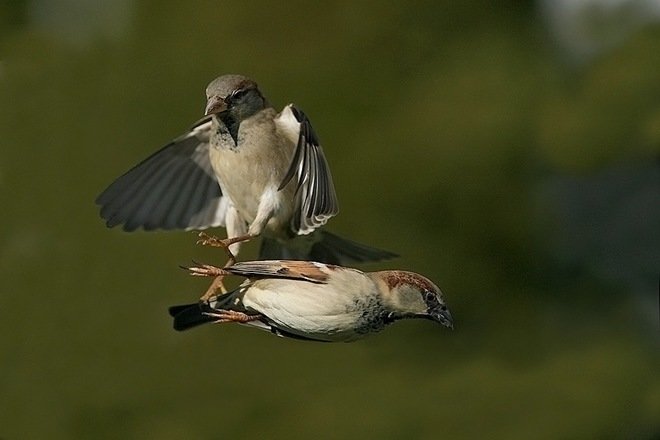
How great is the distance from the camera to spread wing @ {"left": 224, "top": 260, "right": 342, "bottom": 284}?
1.45 metres

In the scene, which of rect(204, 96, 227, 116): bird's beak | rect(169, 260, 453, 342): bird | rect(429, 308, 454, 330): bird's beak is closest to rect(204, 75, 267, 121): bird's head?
rect(204, 96, 227, 116): bird's beak

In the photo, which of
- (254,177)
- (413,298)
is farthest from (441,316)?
(254,177)

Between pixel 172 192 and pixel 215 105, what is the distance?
11.1 inches

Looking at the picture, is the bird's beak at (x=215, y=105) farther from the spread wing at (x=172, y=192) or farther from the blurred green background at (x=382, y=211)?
the blurred green background at (x=382, y=211)

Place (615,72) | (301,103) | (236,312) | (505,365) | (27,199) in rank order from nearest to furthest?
(236,312), (27,199), (301,103), (505,365), (615,72)

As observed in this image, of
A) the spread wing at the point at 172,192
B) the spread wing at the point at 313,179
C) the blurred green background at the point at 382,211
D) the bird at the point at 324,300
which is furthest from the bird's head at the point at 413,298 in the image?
the blurred green background at the point at 382,211

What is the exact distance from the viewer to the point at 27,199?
2.48 metres

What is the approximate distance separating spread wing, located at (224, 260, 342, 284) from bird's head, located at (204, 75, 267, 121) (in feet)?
0.70

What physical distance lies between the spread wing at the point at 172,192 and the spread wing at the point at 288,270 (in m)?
0.33

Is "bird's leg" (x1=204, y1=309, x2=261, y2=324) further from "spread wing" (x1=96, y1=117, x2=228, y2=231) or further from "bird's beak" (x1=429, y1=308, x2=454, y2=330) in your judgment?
"spread wing" (x1=96, y1=117, x2=228, y2=231)

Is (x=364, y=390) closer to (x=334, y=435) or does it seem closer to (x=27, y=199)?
(x=334, y=435)

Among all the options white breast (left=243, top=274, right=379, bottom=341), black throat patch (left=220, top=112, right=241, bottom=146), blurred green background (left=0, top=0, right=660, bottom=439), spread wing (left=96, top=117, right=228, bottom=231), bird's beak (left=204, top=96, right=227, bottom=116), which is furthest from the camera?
blurred green background (left=0, top=0, right=660, bottom=439)

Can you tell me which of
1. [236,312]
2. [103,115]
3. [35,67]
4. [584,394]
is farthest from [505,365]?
[236,312]

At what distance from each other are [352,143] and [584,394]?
80cm
